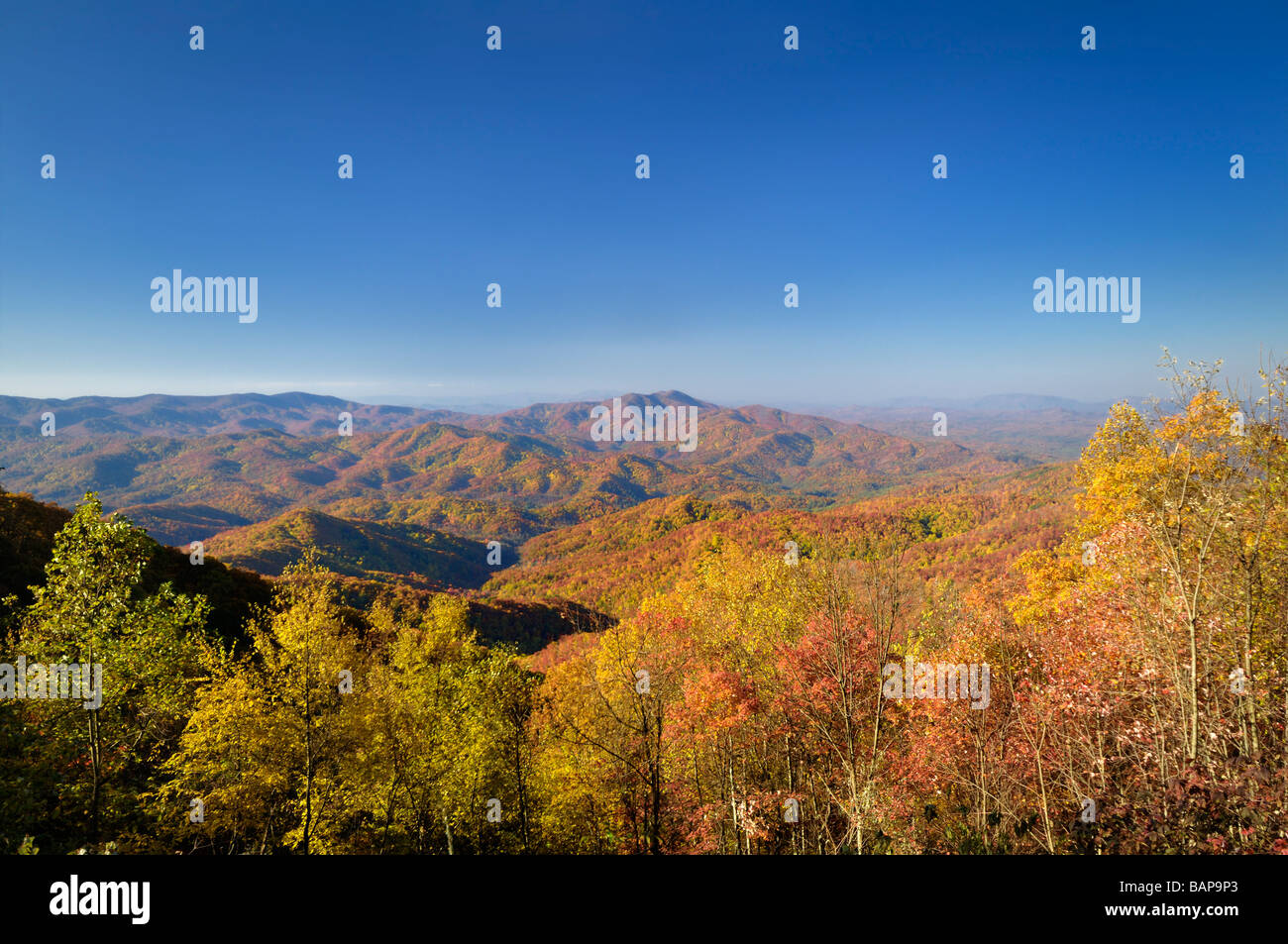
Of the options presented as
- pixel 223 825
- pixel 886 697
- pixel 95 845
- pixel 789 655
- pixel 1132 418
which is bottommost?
pixel 223 825

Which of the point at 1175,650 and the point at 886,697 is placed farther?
the point at 886,697
